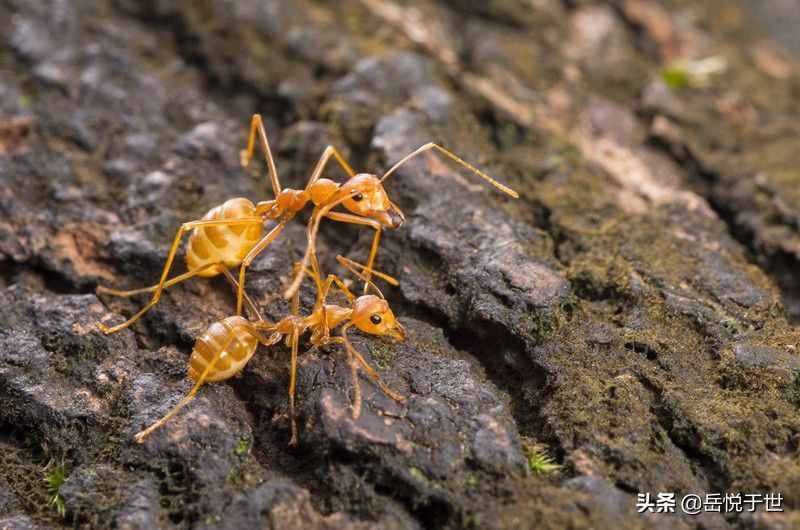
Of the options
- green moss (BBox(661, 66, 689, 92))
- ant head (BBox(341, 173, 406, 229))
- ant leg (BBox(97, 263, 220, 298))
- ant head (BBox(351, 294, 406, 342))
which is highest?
green moss (BBox(661, 66, 689, 92))

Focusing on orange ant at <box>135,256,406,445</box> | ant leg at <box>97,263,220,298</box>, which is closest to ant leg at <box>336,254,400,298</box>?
orange ant at <box>135,256,406,445</box>

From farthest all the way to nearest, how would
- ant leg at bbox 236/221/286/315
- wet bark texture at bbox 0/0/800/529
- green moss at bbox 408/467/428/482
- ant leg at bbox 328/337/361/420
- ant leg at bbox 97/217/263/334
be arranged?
1. ant leg at bbox 97/217/263/334
2. ant leg at bbox 236/221/286/315
3. ant leg at bbox 328/337/361/420
4. wet bark texture at bbox 0/0/800/529
5. green moss at bbox 408/467/428/482

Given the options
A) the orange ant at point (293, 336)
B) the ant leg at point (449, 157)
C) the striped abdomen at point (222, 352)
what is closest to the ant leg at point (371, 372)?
the orange ant at point (293, 336)

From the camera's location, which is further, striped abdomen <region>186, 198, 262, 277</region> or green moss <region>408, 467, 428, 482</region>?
striped abdomen <region>186, 198, 262, 277</region>

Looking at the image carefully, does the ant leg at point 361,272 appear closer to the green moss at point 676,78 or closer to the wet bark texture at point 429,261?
the wet bark texture at point 429,261

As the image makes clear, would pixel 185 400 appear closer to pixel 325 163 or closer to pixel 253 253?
pixel 253 253

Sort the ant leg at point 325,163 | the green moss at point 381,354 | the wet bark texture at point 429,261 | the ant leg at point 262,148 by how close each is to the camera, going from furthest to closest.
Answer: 1. the ant leg at point 262,148
2. the ant leg at point 325,163
3. the green moss at point 381,354
4. the wet bark texture at point 429,261

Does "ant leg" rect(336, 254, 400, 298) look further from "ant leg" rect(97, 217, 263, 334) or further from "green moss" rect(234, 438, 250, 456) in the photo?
"green moss" rect(234, 438, 250, 456)

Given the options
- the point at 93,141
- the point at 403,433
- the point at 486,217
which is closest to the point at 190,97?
the point at 93,141
